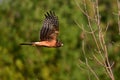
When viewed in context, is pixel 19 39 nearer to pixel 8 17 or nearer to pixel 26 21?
pixel 26 21

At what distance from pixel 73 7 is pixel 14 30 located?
4101mm

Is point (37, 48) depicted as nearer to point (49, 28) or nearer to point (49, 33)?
point (49, 28)

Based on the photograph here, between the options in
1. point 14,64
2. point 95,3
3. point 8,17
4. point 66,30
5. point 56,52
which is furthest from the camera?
point 8,17

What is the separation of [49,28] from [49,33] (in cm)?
22

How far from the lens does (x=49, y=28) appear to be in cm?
1234

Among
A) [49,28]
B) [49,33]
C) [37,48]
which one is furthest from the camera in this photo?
[37,48]

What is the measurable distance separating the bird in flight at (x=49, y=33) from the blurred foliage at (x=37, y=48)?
23.0 feet

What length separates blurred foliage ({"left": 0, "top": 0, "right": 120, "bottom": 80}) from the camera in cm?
2289

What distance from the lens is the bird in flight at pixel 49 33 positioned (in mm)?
11828

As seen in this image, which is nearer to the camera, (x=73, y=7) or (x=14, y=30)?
(x=14, y=30)

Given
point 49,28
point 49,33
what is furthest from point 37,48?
point 49,33

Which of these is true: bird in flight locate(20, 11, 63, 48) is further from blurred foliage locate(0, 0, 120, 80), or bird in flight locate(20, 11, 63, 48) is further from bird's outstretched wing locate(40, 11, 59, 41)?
blurred foliage locate(0, 0, 120, 80)

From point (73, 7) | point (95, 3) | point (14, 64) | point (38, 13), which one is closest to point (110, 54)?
point (14, 64)

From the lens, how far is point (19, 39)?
85.5ft
